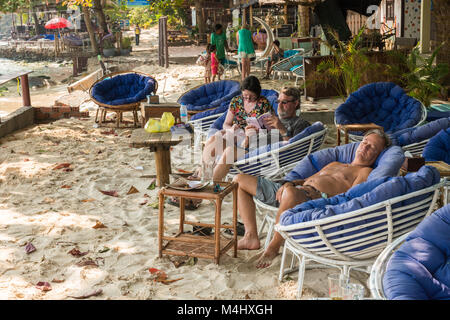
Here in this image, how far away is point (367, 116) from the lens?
21.6ft

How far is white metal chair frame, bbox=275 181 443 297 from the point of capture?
306cm

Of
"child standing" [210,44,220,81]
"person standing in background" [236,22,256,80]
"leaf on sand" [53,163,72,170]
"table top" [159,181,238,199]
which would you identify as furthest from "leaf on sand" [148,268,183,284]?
"child standing" [210,44,220,81]

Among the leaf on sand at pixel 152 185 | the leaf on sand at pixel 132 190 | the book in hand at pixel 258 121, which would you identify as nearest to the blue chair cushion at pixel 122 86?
the leaf on sand at pixel 152 185

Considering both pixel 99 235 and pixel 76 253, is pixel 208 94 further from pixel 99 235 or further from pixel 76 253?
pixel 76 253

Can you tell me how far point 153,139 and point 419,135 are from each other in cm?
263

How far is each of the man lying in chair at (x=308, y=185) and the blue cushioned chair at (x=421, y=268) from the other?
127 centimetres

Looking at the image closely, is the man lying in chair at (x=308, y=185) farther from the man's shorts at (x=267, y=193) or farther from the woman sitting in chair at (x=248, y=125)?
the woman sitting in chair at (x=248, y=125)

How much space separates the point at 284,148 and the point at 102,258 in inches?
70.1

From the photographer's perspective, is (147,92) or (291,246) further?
(147,92)

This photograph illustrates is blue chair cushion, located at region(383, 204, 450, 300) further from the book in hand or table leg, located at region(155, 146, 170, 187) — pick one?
table leg, located at region(155, 146, 170, 187)

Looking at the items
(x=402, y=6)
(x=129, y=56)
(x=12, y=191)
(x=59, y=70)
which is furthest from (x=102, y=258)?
(x=59, y=70)

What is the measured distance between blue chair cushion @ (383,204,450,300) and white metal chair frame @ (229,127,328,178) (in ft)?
7.88
